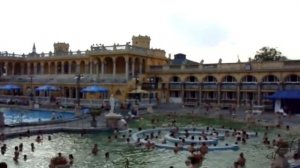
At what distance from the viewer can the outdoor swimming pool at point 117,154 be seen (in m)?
20.3

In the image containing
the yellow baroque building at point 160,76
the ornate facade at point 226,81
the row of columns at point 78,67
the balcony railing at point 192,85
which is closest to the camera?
the ornate facade at point 226,81

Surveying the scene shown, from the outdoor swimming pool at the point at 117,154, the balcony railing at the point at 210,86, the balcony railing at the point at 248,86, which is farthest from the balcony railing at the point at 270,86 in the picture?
the outdoor swimming pool at the point at 117,154

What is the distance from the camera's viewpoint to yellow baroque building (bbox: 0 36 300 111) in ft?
161

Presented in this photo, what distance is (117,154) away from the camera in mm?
22812

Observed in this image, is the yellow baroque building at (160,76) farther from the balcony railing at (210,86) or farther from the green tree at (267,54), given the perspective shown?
the green tree at (267,54)

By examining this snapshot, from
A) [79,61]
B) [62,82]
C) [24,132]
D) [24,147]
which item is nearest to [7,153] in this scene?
[24,147]

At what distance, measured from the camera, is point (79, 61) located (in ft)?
223

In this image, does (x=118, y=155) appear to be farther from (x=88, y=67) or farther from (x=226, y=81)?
(x=88, y=67)

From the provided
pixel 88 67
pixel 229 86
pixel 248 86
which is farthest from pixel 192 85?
pixel 88 67

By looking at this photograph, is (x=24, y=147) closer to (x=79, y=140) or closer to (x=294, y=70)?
(x=79, y=140)

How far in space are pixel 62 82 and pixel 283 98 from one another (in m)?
33.8

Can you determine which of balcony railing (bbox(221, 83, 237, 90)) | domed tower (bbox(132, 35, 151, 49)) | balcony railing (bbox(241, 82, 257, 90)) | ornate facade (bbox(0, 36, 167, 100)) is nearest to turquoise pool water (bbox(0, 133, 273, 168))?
balcony railing (bbox(241, 82, 257, 90))

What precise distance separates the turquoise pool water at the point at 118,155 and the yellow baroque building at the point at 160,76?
21.9 m

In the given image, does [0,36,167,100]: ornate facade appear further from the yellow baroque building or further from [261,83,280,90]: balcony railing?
[261,83,280,90]: balcony railing
